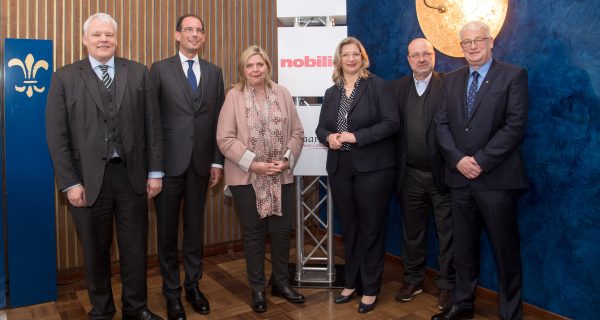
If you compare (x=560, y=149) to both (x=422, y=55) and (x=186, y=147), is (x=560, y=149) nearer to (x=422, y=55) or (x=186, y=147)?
(x=422, y=55)

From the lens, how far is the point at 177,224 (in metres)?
3.14

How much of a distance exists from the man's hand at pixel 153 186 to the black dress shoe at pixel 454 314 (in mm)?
1905

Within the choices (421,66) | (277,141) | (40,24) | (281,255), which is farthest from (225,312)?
(40,24)

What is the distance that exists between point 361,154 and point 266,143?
24.5 inches

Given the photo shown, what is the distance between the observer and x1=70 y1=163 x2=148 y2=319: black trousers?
8.82ft

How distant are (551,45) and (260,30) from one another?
294cm

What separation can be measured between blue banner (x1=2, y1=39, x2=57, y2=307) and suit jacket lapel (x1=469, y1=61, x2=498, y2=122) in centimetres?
285

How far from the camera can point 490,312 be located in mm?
3178

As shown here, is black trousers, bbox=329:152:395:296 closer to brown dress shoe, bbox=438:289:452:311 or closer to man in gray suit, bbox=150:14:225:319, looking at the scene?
brown dress shoe, bbox=438:289:452:311

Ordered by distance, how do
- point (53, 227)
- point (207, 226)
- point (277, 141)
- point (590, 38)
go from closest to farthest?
point (590, 38) → point (277, 141) → point (53, 227) → point (207, 226)

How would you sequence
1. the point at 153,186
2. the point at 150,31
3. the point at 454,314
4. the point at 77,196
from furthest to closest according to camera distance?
the point at 150,31
the point at 454,314
the point at 153,186
the point at 77,196

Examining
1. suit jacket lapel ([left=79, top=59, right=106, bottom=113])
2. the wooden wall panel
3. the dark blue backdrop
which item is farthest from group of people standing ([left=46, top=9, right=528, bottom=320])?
the wooden wall panel

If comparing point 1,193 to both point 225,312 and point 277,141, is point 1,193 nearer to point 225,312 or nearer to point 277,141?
point 225,312

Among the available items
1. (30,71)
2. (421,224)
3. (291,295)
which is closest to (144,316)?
(291,295)
